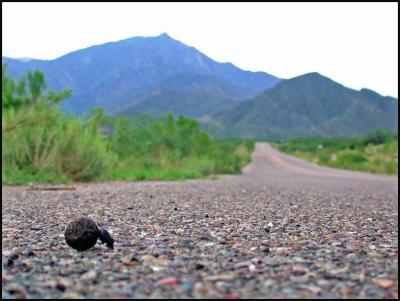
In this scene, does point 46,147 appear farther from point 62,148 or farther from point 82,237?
point 82,237

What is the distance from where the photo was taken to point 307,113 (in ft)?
496

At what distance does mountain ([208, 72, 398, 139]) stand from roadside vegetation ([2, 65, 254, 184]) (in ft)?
357

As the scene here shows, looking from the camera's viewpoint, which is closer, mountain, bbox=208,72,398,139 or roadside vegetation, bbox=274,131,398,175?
roadside vegetation, bbox=274,131,398,175

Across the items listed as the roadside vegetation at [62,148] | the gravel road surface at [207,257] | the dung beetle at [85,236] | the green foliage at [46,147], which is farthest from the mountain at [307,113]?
the dung beetle at [85,236]

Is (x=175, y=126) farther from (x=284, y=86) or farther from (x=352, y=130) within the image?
(x=284, y=86)

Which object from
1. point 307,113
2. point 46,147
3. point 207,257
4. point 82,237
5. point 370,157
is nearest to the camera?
point 207,257

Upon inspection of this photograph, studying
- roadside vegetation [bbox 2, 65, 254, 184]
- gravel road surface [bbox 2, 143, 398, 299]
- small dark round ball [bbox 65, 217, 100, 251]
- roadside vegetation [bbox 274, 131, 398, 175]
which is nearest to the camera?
gravel road surface [bbox 2, 143, 398, 299]

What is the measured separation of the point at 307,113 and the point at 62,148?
452 ft

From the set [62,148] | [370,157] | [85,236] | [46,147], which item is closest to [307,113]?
[370,157]

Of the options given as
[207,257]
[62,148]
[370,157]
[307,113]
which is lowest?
[370,157]

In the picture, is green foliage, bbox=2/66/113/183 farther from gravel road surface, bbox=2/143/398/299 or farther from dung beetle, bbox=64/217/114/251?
dung beetle, bbox=64/217/114/251

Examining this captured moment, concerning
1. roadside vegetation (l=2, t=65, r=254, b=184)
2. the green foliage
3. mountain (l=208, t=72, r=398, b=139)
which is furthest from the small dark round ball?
mountain (l=208, t=72, r=398, b=139)

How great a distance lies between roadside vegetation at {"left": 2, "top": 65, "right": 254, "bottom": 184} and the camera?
55.1ft

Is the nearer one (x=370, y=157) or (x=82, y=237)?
(x=82, y=237)
